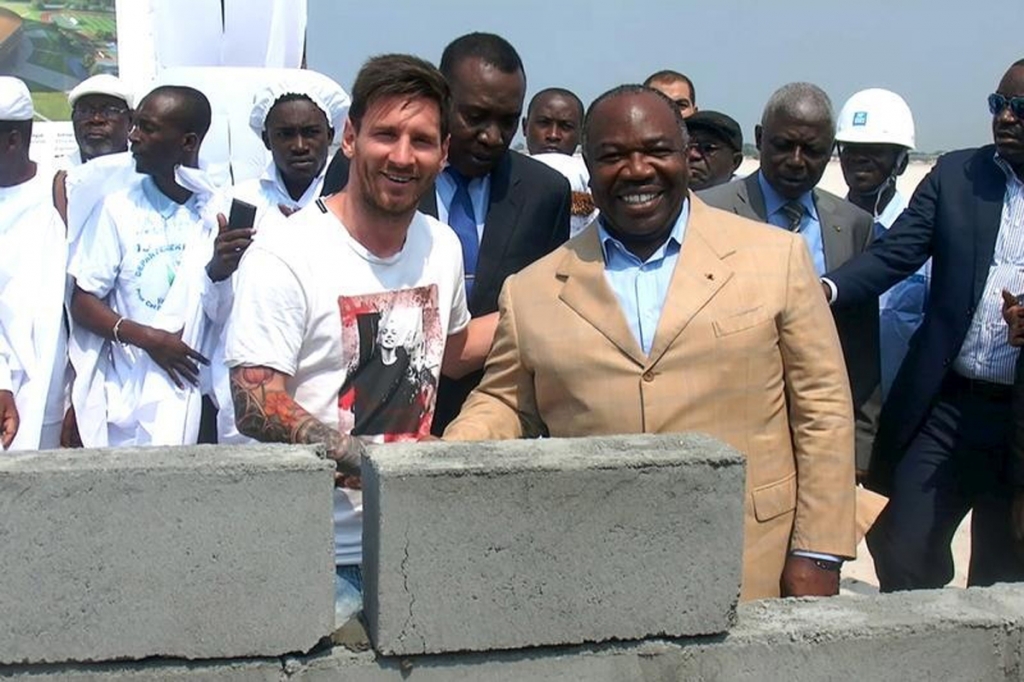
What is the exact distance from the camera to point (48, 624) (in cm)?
235

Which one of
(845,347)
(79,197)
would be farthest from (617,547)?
(79,197)

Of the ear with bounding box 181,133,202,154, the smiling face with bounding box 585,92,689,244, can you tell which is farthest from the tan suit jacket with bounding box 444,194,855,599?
the ear with bounding box 181,133,202,154

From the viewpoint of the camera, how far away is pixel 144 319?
457cm

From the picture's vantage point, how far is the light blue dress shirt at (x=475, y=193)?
393cm

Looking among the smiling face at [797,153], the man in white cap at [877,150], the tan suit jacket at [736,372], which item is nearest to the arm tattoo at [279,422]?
the tan suit jacket at [736,372]

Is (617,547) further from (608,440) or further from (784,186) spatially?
(784,186)

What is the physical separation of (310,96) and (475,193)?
5.46ft

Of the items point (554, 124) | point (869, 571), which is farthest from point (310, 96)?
point (869, 571)

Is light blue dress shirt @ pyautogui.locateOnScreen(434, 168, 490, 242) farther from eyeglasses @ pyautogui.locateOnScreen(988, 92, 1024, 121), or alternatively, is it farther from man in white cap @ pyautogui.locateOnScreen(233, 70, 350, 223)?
eyeglasses @ pyautogui.locateOnScreen(988, 92, 1024, 121)

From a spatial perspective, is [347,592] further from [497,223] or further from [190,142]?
[190,142]

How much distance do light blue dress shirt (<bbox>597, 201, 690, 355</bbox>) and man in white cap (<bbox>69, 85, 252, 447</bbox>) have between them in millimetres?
1926

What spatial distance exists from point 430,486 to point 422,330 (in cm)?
65

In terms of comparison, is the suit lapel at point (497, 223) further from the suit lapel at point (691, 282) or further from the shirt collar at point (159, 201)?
the shirt collar at point (159, 201)

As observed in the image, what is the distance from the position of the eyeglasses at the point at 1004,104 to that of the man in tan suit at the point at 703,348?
1.43 m
